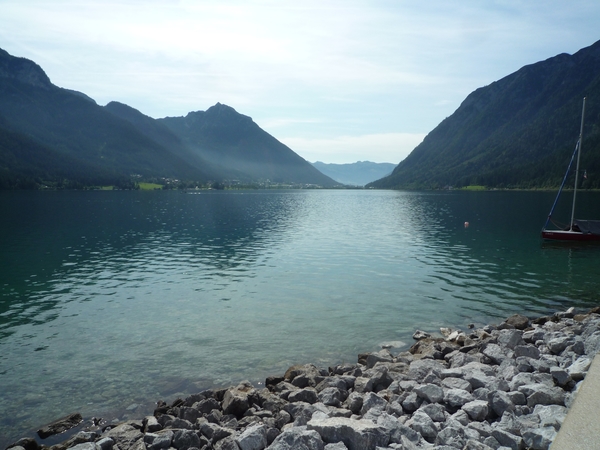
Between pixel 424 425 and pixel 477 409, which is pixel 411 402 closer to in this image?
pixel 424 425

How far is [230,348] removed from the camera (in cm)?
2094

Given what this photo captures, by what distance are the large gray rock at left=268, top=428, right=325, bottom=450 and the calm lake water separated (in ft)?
22.1

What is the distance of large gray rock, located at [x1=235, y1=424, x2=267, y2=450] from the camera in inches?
435

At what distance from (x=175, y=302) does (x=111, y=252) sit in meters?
23.7

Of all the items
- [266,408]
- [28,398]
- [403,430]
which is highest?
[403,430]

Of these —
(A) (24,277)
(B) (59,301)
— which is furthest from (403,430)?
(A) (24,277)

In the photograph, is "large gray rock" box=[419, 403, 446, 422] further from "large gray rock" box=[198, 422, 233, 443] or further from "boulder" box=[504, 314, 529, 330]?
"boulder" box=[504, 314, 529, 330]

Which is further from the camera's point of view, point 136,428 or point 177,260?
point 177,260

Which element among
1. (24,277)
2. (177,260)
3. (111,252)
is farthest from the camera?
(111,252)

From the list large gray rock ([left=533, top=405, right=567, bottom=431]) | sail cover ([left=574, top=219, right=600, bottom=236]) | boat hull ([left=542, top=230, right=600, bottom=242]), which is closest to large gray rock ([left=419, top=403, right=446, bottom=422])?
large gray rock ([left=533, top=405, right=567, bottom=431])

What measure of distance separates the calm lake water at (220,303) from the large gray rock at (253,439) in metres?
5.55

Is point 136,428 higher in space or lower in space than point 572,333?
lower

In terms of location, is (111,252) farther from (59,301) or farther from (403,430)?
(403,430)

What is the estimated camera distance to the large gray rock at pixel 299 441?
1035 centimetres
